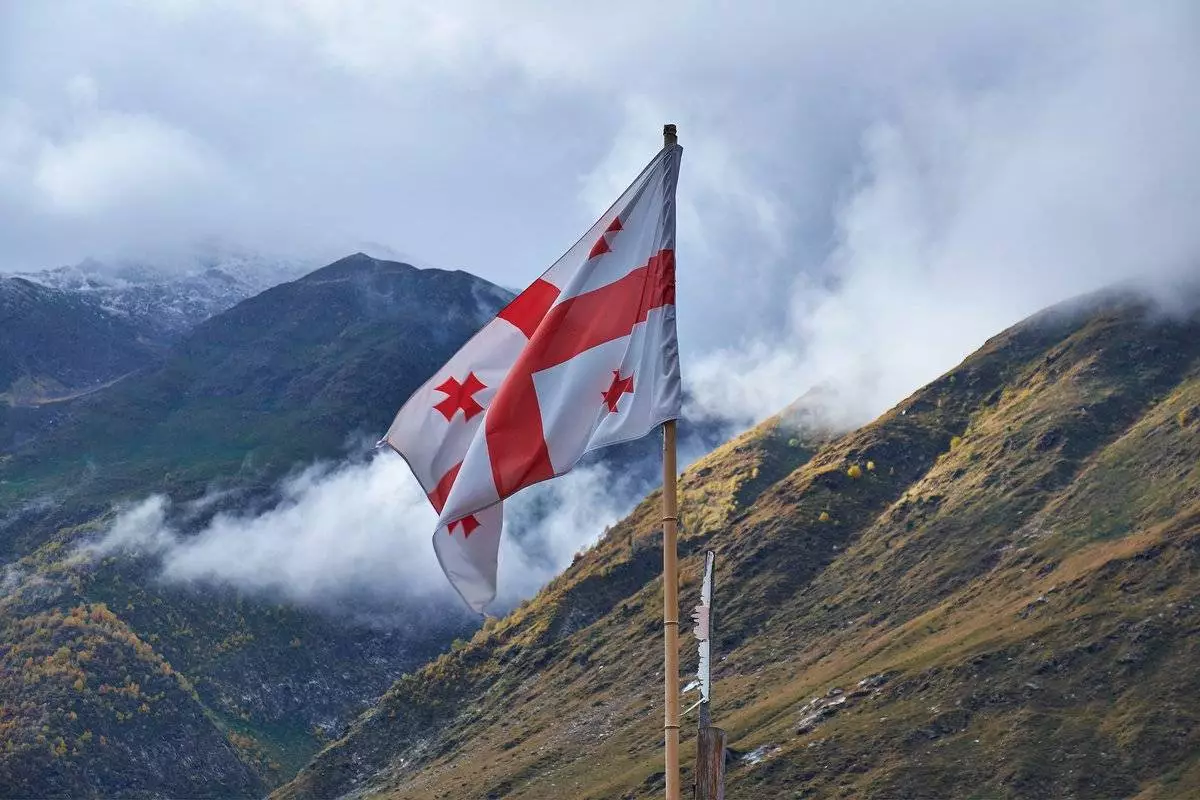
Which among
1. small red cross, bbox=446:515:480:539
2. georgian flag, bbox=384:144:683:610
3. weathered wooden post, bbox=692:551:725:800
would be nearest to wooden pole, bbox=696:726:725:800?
weathered wooden post, bbox=692:551:725:800

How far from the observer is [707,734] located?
78.1 feet

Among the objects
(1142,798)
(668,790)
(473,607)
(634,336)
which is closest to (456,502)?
(473,607)

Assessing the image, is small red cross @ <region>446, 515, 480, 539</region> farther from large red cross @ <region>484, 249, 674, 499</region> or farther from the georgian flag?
large red cross @ <region>484, 249, 674, 499</region>

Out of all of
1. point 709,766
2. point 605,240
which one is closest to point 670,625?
point 709,766

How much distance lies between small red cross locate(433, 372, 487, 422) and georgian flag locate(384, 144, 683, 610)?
1027 mm

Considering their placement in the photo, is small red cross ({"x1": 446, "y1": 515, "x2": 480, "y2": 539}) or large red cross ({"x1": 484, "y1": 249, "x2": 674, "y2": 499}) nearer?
large red cross ({"x1": 484, "y1": 249, "x2": 674, "y2": 499})

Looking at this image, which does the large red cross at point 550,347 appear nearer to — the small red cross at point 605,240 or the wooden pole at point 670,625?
the small red cross at point 605,240

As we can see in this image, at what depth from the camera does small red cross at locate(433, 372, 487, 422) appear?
1158 inches

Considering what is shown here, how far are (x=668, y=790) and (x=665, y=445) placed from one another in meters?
5.24

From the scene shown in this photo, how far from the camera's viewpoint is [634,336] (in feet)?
89.0

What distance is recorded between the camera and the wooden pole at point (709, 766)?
922 inches

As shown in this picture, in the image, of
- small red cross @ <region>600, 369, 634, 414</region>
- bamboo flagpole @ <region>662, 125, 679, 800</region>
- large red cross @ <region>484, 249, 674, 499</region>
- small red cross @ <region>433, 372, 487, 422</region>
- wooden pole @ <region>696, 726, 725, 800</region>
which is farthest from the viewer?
small red cross @ <region>433, 372, 487, 422</region>

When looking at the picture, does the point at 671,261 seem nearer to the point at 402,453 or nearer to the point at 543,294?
the point at 543,294

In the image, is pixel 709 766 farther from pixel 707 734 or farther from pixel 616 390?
pixel 616 390
